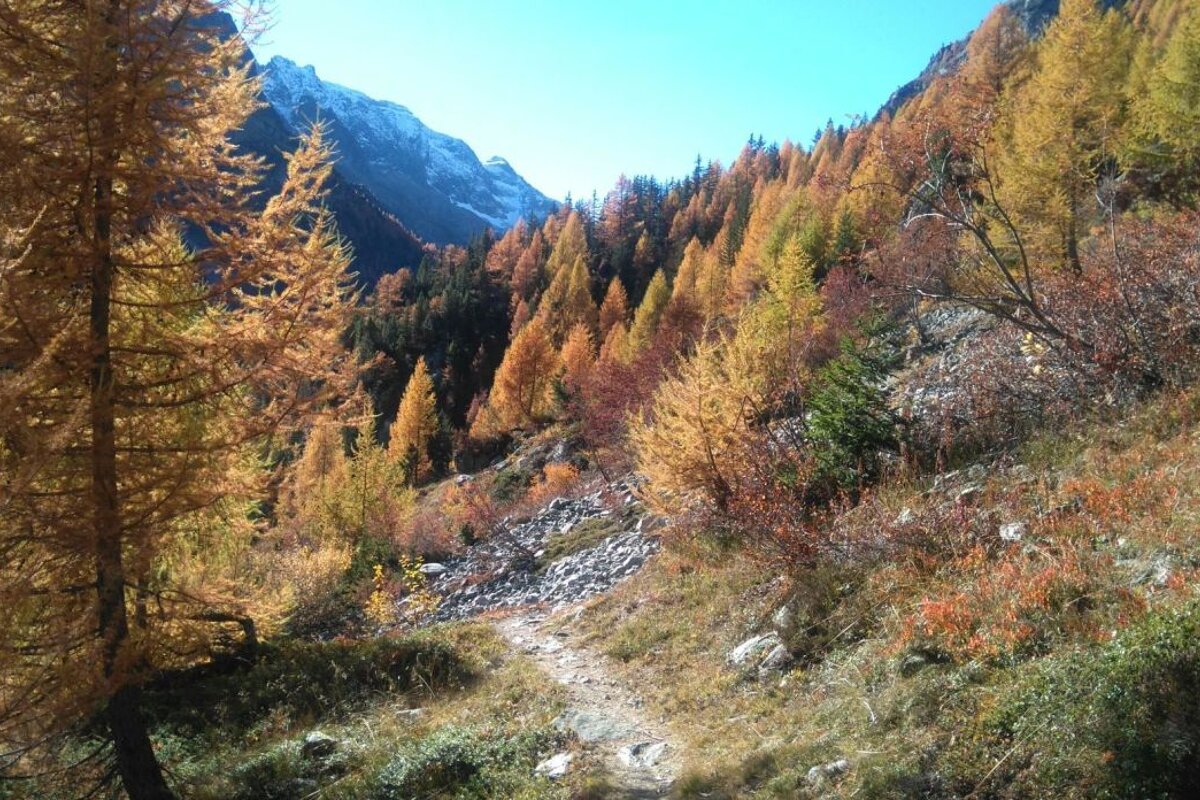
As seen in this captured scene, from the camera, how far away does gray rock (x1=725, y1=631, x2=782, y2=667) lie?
8.05 meters

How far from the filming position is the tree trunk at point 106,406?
5176 mm

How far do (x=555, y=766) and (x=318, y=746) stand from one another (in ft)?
10.4

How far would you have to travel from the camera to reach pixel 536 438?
41.9 meters

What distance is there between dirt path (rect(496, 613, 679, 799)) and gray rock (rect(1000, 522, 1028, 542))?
13.8 feet

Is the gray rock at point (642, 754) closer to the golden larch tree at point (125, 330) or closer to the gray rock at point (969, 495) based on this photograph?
the golden larch tree at point (125, 330)

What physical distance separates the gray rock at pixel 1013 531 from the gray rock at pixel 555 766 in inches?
203

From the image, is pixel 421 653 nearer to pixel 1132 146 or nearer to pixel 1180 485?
pixel 1180 485

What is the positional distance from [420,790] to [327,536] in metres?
22.1

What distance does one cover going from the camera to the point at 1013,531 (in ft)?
23.1

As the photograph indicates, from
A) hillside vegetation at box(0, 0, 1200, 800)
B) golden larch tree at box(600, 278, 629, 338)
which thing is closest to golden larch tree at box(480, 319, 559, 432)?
golden larch tree at box(600, 278, 629, 338)

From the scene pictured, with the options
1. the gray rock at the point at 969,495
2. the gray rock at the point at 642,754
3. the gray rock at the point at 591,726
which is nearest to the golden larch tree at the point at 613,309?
the gray rock at the point at 969,495

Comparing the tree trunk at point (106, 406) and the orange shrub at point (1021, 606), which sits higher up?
the tree trunk at point (106, 406)

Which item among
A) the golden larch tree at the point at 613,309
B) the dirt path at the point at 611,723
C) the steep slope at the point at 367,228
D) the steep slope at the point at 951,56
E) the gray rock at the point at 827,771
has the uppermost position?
the steep slope at the point at 367,228

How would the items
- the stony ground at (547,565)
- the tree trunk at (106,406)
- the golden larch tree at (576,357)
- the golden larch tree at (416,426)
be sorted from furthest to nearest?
the golden larch tree at (416,426) → the golden larch tree at (576,357) → the stony ground at (547,565) → the tree trunk at (106,406)
